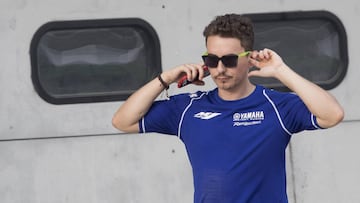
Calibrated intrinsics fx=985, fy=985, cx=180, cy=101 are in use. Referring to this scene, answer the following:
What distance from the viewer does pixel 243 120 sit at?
3197 mm

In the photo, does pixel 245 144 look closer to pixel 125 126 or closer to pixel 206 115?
pixel 206 115

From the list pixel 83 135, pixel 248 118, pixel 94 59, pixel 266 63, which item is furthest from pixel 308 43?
pixel 248 118

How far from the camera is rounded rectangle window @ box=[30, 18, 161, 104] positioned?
4289 millimetres

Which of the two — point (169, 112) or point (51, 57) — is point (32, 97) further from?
point (169, 112)

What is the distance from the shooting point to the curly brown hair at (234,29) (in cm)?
321

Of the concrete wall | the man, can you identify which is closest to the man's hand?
the man

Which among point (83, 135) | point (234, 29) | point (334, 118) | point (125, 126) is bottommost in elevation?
point (83, 135)

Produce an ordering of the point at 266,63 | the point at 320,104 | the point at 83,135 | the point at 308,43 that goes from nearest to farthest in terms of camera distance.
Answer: the point at 320,104 < the point at 266,63 < the point at 83,135 < the point at 308,43

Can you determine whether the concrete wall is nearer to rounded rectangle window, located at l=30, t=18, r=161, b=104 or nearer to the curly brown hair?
rounded rectangle window, located at l=30, t=18, r=161, b=104

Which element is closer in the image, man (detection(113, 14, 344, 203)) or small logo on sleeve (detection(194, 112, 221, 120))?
man (detection(113, 14, 344, 203))

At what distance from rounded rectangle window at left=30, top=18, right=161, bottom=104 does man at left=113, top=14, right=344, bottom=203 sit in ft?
3.43

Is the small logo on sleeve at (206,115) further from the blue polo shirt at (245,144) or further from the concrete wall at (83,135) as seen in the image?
the concrete wall at (83,135)

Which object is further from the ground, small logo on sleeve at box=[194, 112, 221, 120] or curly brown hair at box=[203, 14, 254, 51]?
curly brown hair at box=[203, 14, 254, 51]

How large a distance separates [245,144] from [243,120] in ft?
0.26
